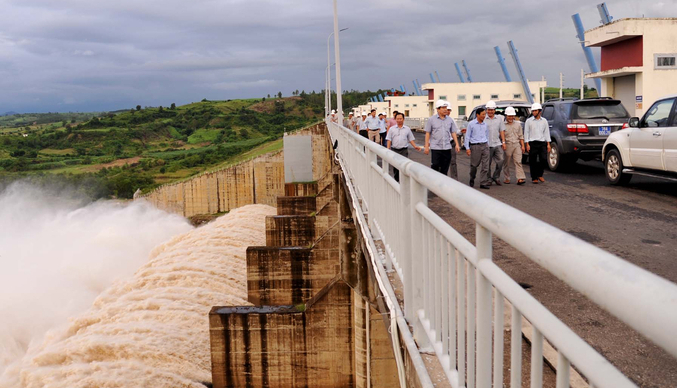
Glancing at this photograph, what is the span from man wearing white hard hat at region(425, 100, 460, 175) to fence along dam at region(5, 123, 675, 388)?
1.85m

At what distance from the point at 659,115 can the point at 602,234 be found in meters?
4.41

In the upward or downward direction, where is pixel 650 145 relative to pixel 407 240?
upward

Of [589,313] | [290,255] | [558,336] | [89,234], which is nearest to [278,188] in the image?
[89,234]

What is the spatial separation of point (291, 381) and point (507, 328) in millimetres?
8609

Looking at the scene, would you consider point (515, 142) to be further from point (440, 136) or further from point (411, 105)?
point (411, 105)

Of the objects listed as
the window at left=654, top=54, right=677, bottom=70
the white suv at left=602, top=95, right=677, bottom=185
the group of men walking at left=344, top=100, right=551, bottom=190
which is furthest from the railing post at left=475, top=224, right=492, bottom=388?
the window at left=654, top=54, right=677, bottom=70

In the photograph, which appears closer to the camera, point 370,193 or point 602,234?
point 370,193

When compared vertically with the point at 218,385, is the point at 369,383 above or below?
above

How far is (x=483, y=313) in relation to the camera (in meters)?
2.25

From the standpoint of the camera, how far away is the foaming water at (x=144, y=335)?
13.4 meters

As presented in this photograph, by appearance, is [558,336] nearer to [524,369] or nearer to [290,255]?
[524,369]

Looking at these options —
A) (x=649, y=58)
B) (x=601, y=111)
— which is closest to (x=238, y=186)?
(x=649, y=58)

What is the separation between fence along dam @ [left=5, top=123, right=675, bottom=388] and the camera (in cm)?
216

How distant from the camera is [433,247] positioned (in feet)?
10.6
